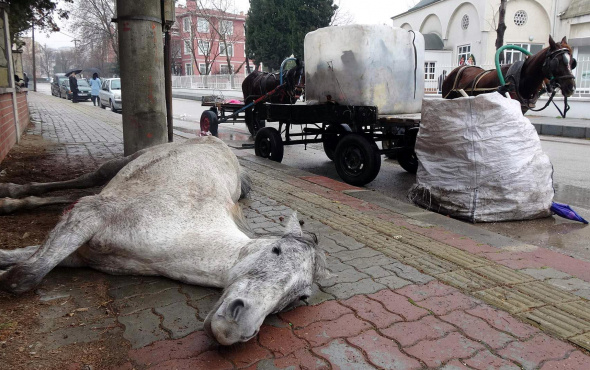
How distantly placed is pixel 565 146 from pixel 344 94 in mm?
7890

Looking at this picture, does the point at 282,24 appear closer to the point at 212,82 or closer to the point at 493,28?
the point at 212,82

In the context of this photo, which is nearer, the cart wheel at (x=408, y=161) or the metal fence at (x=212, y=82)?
the cart wheel at (x=408, y=161)

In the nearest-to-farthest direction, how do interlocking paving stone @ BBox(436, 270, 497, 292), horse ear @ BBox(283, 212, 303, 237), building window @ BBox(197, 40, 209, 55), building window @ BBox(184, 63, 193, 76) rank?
horse ear @ BBox(283, 212, 303, 237)
interlocking paving stone @ BBox(436, 270, 497, 292)
building window @ BBox(197, 40, 209, 55)
building window @ BBox(184, 63, 193, 76)

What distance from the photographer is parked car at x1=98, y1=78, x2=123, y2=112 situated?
22891 mm

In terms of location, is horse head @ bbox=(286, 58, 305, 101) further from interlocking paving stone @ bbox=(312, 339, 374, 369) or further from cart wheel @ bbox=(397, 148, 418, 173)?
interlocking paving stone @ bbox=(312, 339, 374, 369)

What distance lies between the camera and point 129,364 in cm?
218

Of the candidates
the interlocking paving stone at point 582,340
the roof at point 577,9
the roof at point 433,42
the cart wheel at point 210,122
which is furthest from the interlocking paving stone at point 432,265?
the roof at point 433,42

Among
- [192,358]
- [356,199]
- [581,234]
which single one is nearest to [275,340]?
[192,358]

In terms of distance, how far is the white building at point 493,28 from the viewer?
26.1m

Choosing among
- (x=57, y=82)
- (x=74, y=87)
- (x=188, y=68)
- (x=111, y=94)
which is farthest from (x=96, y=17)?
(x=188, y=68)

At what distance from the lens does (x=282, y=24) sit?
118 ft

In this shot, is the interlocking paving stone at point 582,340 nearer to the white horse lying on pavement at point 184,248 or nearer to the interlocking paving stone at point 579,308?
the interlocking paving stone at point 579,308

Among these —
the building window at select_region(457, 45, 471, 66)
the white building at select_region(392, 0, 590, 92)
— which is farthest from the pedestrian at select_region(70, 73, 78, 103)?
the building window at select_region(457, 45, 471, 66)

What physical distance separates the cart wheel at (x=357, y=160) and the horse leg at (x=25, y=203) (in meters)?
4.05
